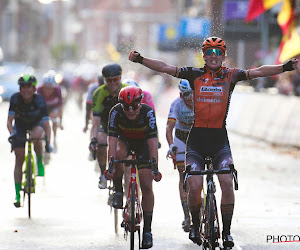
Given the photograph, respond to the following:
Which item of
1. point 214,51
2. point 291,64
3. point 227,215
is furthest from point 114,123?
point 291,64

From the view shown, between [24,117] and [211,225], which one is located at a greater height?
[24,117]

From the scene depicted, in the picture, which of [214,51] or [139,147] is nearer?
[214,51]

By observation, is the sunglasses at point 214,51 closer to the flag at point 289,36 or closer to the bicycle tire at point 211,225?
the bicycle tire at point 211,225

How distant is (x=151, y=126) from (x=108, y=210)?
380 centimetres

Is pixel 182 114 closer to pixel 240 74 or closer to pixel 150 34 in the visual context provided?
pixel 240 74

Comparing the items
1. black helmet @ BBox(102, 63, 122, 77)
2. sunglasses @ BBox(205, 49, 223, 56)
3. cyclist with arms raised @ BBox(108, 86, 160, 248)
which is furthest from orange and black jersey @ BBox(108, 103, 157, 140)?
black helmet @ BBox(102, 63, 122, 77)

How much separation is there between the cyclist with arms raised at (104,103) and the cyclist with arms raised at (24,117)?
0.69 metres

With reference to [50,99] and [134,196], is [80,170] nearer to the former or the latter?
[50,99]

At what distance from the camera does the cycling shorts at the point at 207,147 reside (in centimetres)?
910

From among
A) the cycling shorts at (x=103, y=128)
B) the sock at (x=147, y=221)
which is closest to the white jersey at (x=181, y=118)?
the cycling shorts at (x=103, y=128)

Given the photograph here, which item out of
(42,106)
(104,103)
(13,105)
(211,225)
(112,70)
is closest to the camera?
(211,225)

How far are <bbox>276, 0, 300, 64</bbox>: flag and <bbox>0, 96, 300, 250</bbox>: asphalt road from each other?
22.5 feet

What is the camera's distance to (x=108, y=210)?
12875 millimetres

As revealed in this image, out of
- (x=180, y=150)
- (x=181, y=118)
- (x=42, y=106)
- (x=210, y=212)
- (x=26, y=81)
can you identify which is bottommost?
(x=210, y=212)
